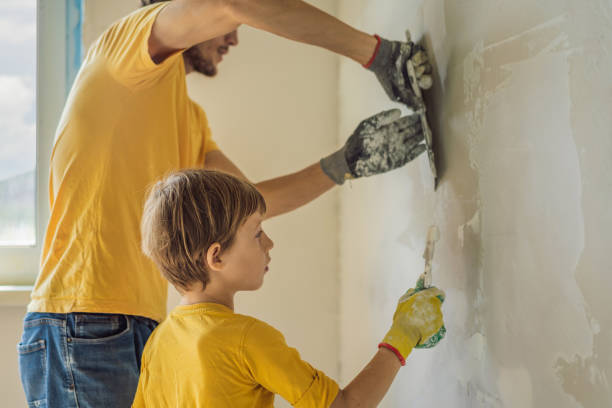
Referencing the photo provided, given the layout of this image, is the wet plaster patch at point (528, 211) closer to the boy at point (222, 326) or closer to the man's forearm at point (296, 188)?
the boy at point (222, 326)

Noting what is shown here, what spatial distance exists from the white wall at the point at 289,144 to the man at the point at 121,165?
31.2 inches

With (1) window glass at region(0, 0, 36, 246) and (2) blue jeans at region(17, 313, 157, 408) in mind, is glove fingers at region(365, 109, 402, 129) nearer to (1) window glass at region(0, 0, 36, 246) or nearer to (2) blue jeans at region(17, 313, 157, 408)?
(2) blue jeans at region(17, 313, 157, 408)

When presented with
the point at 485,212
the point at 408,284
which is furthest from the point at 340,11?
the point at 485,212

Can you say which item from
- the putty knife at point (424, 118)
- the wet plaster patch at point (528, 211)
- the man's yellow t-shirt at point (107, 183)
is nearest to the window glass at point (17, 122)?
the man's yellow t-shirt at point (107, 183)

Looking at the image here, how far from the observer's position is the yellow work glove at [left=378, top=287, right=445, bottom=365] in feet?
3.11

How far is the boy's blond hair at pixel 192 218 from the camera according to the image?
927 mm

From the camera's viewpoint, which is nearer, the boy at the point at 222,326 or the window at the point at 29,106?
the boy at the point at 222,326

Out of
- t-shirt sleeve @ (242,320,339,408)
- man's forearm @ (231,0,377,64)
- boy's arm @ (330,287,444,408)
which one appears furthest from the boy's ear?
man's forearm @ (231,0,377,64)

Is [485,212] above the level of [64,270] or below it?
above

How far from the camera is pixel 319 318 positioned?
2.14 m

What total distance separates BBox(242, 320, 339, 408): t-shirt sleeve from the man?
0.39 meters

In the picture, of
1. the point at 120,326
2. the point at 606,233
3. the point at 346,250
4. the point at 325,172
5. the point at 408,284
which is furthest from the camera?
the point at 346,250

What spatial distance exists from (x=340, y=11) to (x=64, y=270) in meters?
1.47

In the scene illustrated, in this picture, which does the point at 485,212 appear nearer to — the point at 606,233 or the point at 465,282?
the point at 465,282
